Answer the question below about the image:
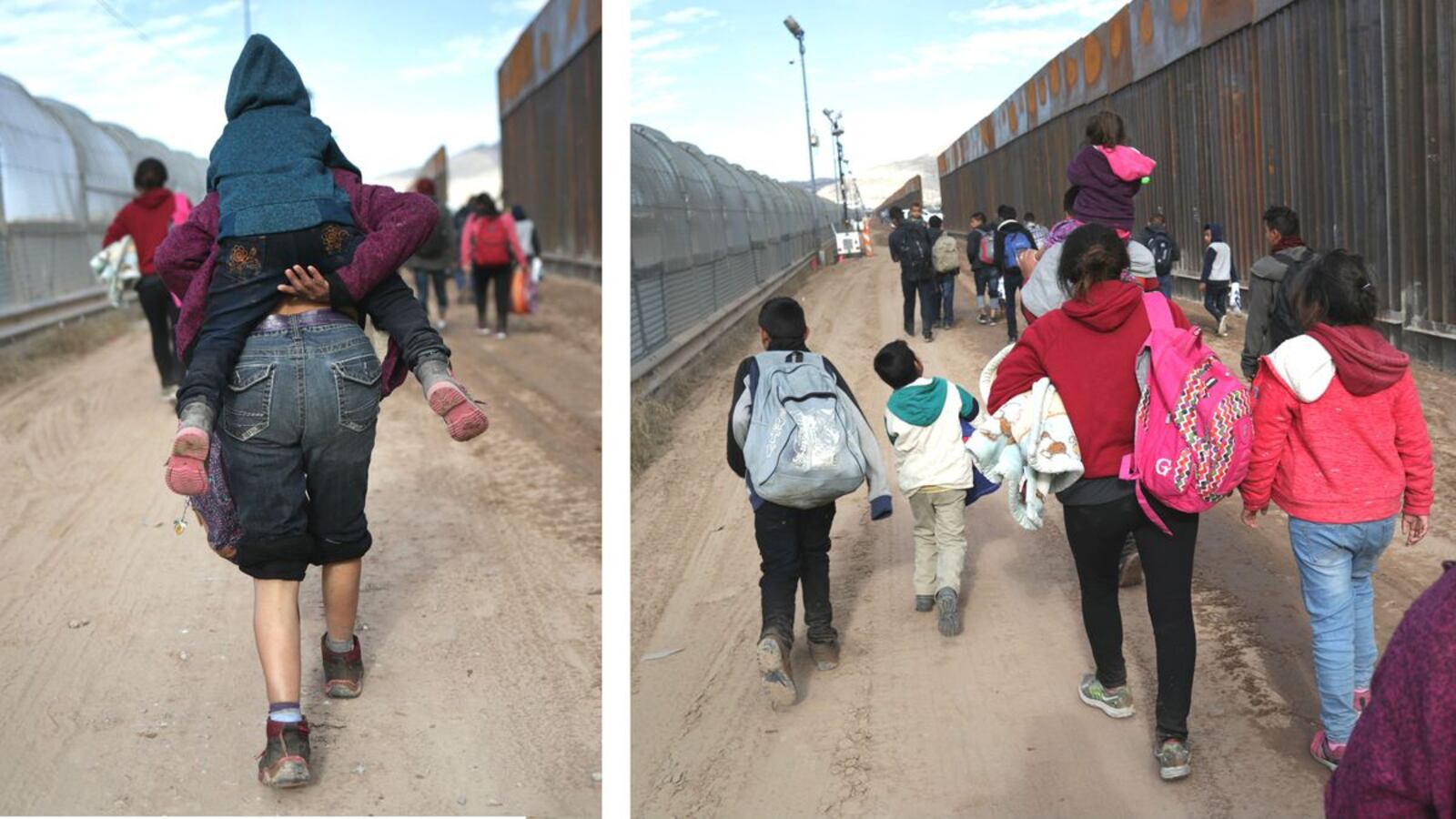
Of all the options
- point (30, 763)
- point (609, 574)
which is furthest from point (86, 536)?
point (609, 574)

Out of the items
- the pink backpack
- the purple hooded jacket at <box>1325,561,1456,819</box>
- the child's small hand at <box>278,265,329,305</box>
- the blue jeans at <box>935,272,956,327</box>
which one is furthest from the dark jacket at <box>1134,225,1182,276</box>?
the child's small hand at <box>278,265,329,305</box>

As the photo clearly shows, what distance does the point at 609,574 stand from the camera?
369 cm

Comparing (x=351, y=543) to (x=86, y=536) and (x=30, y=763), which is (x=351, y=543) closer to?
(x=30, y=763)

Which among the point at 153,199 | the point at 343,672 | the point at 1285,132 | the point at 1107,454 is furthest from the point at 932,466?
the point at 153,199

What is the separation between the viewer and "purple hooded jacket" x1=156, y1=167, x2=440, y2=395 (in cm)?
376

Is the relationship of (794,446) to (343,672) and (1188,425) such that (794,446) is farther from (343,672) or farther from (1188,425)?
(343,672)

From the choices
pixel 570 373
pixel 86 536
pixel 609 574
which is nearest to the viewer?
pixel 609 574

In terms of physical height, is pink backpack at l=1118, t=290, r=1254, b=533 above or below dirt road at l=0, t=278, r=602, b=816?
above

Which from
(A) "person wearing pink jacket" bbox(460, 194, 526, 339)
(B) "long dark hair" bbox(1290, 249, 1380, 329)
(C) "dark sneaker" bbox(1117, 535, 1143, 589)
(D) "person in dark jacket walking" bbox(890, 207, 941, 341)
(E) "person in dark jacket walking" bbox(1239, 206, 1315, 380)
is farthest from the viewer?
(A) "person wearing pink jacket" bbox(460, 194, 526, 339)

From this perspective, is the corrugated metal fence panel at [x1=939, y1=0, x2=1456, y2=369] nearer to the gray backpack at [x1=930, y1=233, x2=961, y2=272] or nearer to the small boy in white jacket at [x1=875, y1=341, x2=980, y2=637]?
the gray backpack at [x1=930, y1=233, x2=961, y2=272]

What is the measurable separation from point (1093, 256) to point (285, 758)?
2503 millimetres

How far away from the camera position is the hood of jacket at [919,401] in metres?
4.17

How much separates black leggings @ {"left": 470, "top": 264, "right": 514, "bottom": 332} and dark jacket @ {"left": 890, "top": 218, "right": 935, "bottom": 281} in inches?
475

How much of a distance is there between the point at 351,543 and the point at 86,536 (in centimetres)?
245
